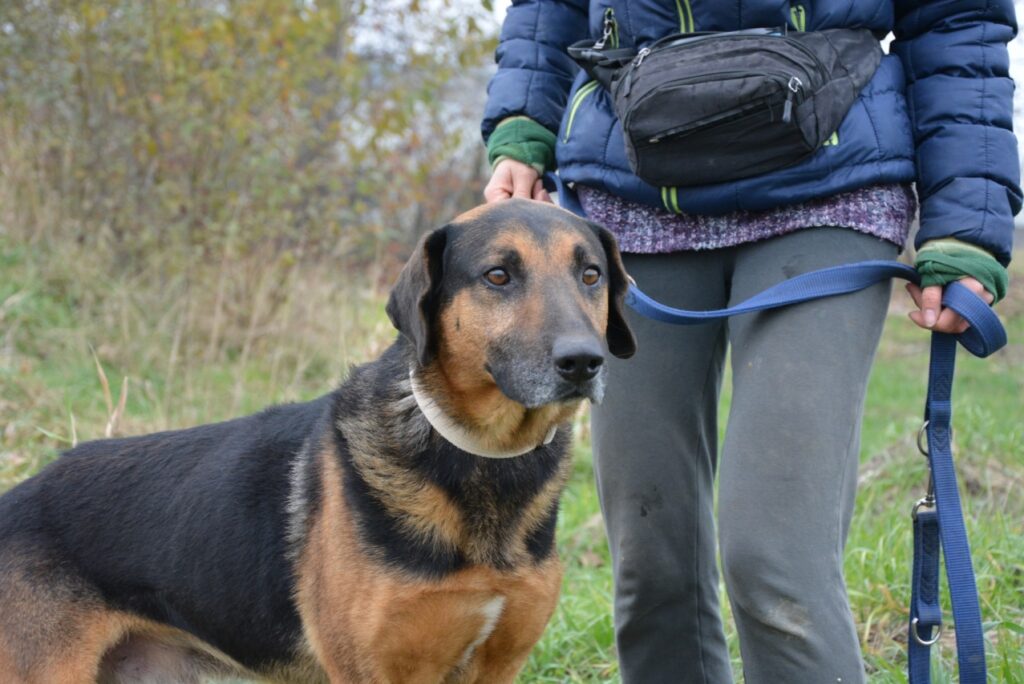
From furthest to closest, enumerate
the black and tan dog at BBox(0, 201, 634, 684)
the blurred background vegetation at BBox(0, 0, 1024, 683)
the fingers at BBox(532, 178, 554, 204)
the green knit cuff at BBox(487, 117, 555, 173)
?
the blurred background vegetation at BBox(0, 0, 1024, 683), the fingers at BBox(532, 178, 554, 204), the green knit cuff at BBox(487, 117, 555, 173), the black and tan dog at BBox(0, 201, 634, 684)

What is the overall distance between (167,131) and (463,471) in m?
7.25

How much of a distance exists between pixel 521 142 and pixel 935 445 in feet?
4.89

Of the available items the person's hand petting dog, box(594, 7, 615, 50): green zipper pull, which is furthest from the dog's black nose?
box(594, 7, 615, 50): green zipper pull

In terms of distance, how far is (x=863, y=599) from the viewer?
14.2 feet

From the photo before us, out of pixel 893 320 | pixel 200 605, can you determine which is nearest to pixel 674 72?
pixel 200 605

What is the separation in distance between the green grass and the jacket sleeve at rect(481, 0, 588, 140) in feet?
6.94

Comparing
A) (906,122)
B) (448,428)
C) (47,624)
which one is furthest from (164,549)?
(906,122)

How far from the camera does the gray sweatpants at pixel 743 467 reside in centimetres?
253

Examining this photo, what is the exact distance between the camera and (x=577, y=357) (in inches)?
101

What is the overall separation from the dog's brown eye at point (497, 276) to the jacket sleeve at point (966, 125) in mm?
1083

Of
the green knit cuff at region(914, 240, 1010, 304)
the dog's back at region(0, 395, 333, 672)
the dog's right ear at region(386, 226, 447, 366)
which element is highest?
the green knit cuff at region(914, 240, 1010, 304)

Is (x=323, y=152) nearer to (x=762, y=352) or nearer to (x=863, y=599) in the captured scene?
(x=863, y=599)

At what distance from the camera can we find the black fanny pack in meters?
2.66

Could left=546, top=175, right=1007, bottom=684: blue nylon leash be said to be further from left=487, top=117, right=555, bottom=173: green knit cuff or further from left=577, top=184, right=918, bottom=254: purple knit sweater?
left=487, top=117, right=555, bottom=173: green knit cuff
